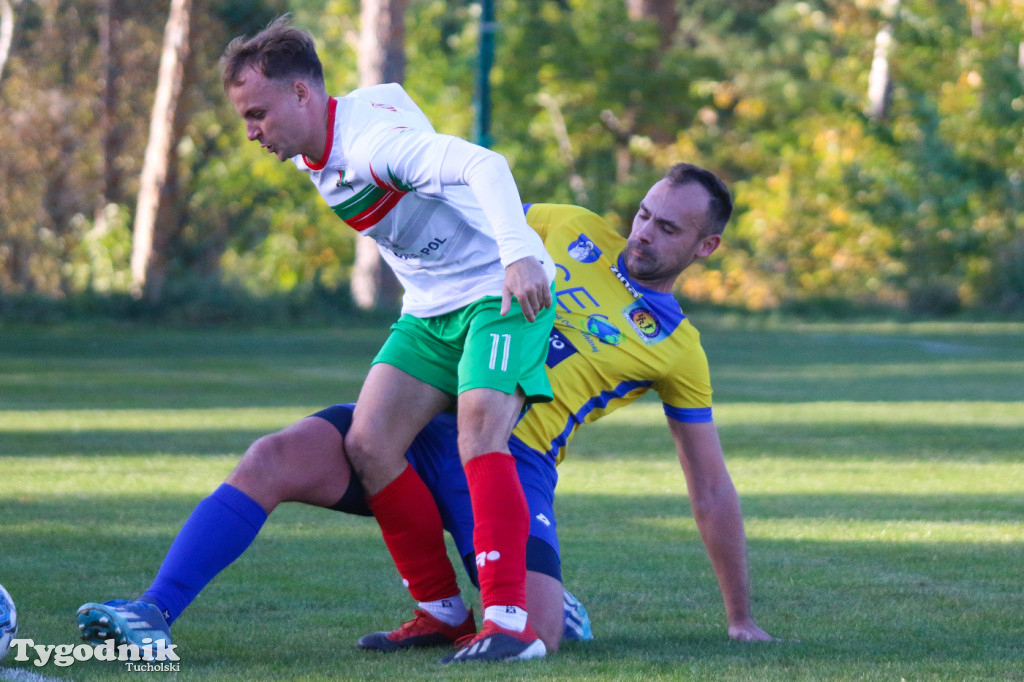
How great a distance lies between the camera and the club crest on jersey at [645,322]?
4.68m

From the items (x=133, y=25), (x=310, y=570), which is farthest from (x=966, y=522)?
(x=133, y=25)

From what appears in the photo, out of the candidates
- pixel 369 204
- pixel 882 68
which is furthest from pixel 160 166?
pixel 882 68

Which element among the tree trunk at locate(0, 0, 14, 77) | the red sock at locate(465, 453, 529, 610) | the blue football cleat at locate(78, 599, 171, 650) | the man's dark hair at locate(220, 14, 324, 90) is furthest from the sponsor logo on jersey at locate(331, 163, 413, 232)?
the tree trunk at locate(0, 0, 14, 77)

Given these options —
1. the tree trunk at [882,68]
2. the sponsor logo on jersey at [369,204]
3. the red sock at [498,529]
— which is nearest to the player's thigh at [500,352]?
the red sock at [498,529]

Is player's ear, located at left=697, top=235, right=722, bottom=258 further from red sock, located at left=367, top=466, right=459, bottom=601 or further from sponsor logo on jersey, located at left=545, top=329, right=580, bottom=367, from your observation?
red sock, located at left=367, top=466, right=459, bottom=601

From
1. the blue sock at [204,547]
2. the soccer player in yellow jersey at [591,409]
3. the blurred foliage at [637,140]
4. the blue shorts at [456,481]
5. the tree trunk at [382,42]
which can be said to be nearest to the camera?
the blue sock at [204,547]

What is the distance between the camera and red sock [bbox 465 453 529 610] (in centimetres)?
396

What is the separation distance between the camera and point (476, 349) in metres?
4.00

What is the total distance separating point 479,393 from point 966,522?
344 cm

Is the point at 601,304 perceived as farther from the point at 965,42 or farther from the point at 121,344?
the point at 965,42

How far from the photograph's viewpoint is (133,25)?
3194 centimetres

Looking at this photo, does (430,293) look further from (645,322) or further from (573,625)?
(573,625)

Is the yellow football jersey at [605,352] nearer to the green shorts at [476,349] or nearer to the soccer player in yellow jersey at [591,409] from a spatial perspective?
the soccer player in yellow jersey at [591,409]

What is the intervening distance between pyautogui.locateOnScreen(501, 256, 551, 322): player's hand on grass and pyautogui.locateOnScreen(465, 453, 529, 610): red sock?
463 millimetres
